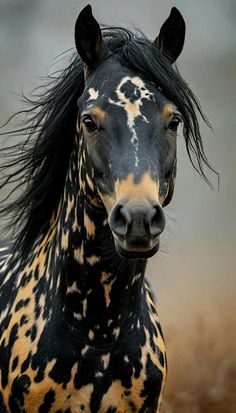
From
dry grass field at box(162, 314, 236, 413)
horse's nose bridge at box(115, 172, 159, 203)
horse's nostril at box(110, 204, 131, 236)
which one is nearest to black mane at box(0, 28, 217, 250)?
horse's nose bridge at box(115, 172, 159, 203)

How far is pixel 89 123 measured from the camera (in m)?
3.86

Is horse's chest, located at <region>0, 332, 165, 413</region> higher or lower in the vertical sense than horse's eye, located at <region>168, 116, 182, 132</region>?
lower

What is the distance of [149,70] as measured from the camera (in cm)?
396

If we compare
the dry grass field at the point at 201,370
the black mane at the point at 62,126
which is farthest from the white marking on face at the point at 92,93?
the dry grass field at the point at 201,370

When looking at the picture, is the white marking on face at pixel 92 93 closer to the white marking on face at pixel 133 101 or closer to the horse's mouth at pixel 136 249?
the white marking on face at pixel 133 101

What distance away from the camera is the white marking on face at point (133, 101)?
371 centimetres

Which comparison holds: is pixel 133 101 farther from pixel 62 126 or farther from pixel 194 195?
pixel 194 195

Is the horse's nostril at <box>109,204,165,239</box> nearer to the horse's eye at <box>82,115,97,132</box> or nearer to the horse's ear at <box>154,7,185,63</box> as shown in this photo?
the horse's eye at <box>82,115,97,132</box>

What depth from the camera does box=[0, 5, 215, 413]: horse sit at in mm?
3795

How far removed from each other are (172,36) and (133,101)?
0.56m

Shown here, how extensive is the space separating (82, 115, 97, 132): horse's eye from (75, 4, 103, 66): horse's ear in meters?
0.37

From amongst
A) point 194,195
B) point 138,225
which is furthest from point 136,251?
point 194,195

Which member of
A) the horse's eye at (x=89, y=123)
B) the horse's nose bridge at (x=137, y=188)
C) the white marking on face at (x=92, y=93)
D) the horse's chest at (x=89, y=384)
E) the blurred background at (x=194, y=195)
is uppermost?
the blurred background at (x=194, y=195)

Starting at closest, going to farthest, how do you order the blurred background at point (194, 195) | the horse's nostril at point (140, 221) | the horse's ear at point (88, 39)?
the horse's nostril at point (140, 221)
the horse's ear at point (88, 39)
the blurred background at point (194, 195)
